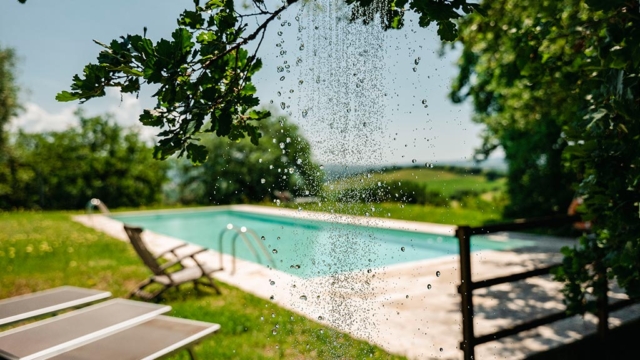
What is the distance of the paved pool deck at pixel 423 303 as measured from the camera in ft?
12.8

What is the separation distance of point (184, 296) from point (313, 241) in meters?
7.32

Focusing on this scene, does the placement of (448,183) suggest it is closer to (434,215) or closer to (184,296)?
(434,215)

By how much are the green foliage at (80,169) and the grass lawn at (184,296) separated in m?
8.16

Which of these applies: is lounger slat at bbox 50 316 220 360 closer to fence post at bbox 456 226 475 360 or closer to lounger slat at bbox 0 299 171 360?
lounger slat at bbox 0 299 171 360

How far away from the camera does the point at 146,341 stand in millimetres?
2711

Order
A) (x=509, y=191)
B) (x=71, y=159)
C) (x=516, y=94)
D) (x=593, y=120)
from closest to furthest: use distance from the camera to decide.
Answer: (x=593, y=120)
(x=516, y=94)
(x=509, y=191)
(x=71, y=159)

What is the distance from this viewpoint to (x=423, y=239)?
10984mm

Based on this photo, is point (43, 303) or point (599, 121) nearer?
point (599, 121)

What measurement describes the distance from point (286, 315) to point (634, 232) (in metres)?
3.21

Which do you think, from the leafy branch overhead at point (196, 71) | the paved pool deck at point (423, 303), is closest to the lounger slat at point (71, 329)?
the leafy branch overhead at point (196, 71)

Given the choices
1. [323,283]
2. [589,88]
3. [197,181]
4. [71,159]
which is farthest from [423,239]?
[71,159]

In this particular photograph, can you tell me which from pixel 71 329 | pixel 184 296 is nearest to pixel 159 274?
pixel 184 296

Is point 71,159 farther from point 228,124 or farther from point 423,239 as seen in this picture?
point 228,124

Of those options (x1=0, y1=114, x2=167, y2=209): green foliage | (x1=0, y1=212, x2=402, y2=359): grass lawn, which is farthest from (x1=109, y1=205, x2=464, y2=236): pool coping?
(x1=0, y1=114, x2=167, y2=209): green foliage
